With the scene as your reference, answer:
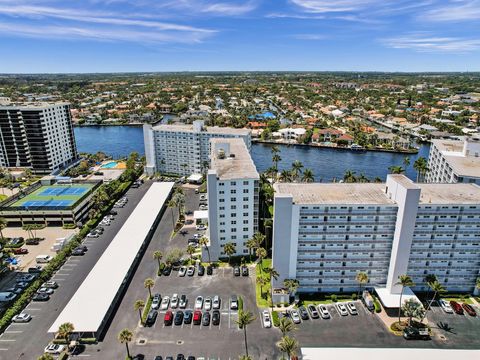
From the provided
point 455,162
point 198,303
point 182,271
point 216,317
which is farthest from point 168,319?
point 455,162

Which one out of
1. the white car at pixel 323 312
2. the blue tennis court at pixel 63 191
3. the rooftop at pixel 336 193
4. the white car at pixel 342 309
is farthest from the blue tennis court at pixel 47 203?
the white car at pixel 342 309

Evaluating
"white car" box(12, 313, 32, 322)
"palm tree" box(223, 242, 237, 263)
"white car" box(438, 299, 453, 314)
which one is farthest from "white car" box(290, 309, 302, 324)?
"white car" box(12, 313, 32, 322)

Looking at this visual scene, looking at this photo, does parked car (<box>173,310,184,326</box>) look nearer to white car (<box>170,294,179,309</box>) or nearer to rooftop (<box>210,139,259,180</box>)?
white car (<box>170,294,179,309</box>)

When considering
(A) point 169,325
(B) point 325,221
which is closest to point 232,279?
(A) point 169,325

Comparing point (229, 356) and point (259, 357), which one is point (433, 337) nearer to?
point (259, 357)

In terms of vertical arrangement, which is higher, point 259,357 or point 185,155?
point 185,155
